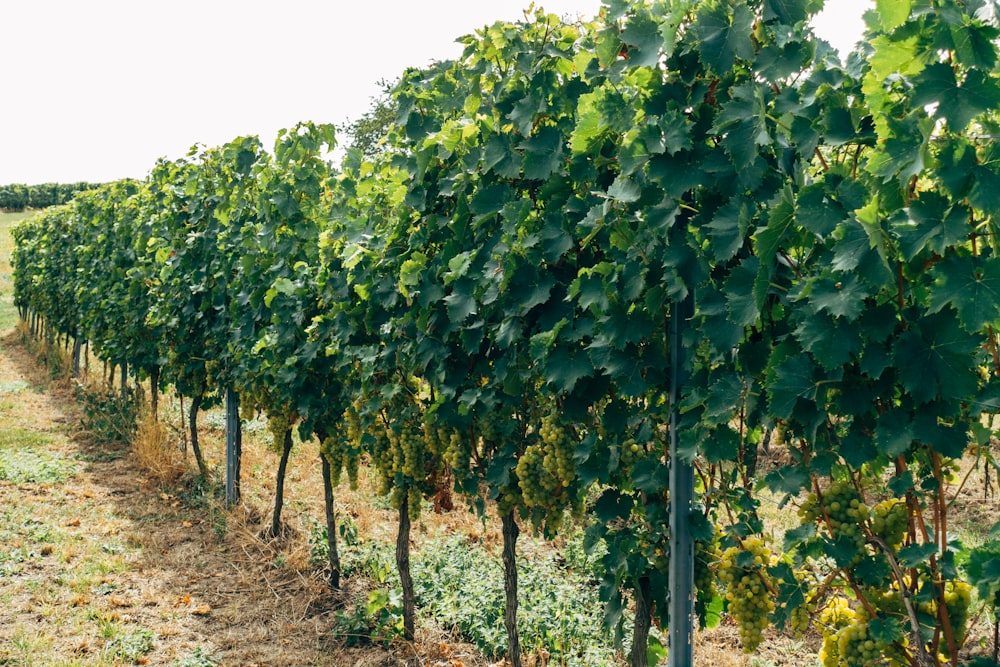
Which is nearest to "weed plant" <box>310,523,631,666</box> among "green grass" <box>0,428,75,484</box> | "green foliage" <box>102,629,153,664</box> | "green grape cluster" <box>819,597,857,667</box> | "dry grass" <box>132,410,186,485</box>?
"green foliage" <box>102,629,153,664</box>

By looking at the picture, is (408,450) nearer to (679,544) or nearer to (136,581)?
(679,544)

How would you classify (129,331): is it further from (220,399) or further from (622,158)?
(622,158)

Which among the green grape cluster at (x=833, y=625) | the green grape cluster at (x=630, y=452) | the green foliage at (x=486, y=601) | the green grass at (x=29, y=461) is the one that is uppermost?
the green grape cluster at (x=630, y=452)

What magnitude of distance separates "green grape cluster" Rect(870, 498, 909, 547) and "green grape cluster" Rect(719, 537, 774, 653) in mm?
423

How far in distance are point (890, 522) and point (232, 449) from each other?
6138 mm

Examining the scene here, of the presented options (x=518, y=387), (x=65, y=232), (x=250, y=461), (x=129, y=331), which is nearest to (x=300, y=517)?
(x=250, y=461)

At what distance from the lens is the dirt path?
5.00m

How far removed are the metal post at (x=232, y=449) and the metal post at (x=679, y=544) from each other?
532 cm

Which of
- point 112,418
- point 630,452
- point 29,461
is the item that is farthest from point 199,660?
point 112,418

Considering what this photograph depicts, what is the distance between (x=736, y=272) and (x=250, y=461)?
794 centimetres

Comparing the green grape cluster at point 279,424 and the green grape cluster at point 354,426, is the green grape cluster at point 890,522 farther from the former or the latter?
the green grape cluster at point 279,424

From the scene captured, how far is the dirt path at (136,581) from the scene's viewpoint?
5.00m

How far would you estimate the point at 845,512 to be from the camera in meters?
2.24

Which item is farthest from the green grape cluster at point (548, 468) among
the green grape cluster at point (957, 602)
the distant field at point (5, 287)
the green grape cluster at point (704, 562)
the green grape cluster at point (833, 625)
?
the distant field at point (5, 287)
